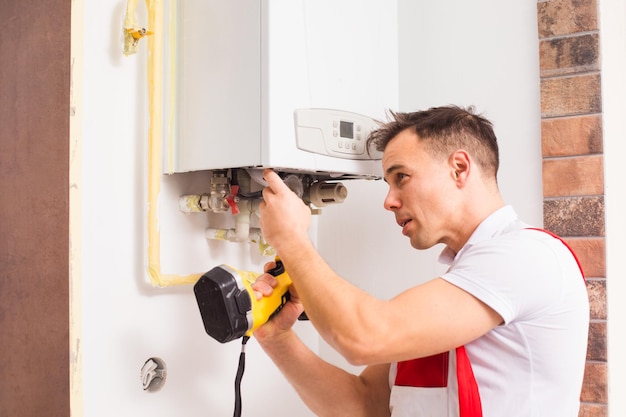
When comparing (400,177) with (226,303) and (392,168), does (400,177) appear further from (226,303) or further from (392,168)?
(226,303)

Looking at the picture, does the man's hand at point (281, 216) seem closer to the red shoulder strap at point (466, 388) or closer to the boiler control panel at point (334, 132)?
the boiler control panel at point (334, 132)

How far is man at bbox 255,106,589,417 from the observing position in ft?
3.27

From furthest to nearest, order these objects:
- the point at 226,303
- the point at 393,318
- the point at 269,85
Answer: the point at 269,85
the point at 226,303
the point at 393,318

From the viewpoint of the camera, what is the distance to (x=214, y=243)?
1515mm

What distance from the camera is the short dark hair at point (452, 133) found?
49.9 inches

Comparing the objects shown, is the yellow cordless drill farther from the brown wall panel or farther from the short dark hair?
the short dark hair

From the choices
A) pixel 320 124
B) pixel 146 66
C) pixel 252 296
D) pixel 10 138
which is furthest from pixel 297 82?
pixel 10 138

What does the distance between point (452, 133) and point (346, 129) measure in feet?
0.82

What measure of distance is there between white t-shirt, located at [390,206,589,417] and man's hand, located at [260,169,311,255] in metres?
0.30

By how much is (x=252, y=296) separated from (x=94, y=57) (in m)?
0.62

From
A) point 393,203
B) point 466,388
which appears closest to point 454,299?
point 466,388

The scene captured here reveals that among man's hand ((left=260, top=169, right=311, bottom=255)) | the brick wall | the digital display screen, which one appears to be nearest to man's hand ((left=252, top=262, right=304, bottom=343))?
man's hand ((left=260, top=169, right=311, bottom=255))

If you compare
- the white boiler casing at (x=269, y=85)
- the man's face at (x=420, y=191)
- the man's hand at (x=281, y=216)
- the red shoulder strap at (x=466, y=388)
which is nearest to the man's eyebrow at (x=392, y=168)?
the man's face at (x=420, y=191)

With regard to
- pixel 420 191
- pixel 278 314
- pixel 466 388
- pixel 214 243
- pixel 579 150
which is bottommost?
pixel 466 388
